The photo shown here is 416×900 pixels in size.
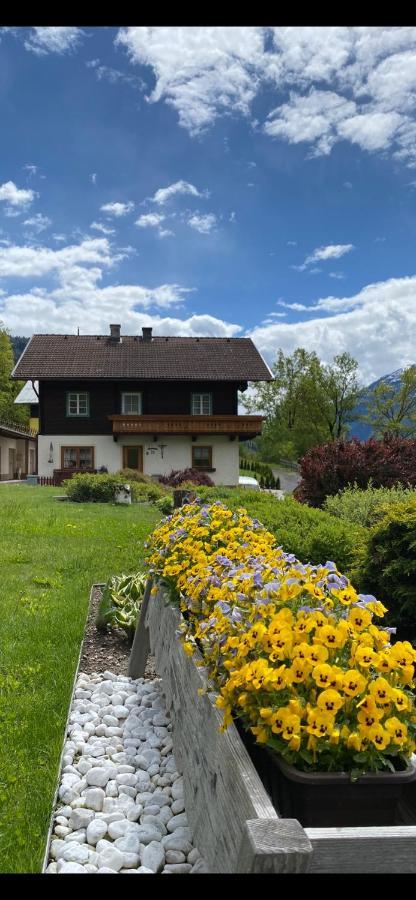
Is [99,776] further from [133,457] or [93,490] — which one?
[133,457]

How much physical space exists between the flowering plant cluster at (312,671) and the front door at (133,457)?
27542mm

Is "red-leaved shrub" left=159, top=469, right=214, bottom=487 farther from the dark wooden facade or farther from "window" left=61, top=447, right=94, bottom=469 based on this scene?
the dark wooden facade

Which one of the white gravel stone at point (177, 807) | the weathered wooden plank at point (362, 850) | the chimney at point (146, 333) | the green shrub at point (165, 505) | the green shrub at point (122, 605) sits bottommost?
the white gravel stone at point (177, 807)

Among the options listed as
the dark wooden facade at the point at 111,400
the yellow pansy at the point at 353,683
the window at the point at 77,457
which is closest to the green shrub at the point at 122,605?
the yellow pansy at the point at 353,683

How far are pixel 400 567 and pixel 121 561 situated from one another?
5.05 metres

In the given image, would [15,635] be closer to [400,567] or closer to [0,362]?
[400,567]

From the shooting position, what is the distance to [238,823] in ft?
5.47

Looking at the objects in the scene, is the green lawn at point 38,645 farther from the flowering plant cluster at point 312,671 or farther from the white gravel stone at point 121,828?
the flowering plant cluster at point 312,671

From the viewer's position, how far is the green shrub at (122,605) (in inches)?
203

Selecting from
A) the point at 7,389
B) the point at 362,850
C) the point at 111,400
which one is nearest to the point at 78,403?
the point at 111,400

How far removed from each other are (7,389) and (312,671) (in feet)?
175

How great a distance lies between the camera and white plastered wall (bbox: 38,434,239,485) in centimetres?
2994

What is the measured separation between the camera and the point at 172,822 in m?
2.66

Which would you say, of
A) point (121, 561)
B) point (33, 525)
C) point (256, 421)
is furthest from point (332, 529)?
point (256, 421)
